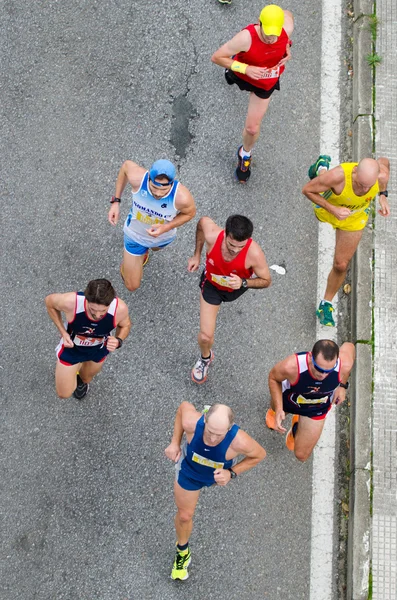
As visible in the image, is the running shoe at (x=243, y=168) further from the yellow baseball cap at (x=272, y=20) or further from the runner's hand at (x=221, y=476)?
the runner's hand at (x=221, y=476)

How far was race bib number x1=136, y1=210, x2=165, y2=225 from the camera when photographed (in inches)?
269

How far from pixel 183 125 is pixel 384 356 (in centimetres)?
333

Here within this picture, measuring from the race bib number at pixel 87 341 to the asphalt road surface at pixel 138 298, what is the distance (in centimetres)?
101

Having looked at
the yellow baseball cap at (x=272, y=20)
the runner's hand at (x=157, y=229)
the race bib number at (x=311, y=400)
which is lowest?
the race bib number at (x=311, y=400)

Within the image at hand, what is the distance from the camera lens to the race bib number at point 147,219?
6.83 metres

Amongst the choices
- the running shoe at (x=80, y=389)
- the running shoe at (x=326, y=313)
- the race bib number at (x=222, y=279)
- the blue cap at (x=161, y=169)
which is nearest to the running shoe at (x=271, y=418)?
the running shoe at (x=326, y=313)

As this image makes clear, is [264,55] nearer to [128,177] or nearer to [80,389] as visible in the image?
[128,177]

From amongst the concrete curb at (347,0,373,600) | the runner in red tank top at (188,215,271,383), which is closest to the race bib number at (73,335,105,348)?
the runner in red tank top at (188,215,271,383)

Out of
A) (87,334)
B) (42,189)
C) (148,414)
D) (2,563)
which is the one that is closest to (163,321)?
(148,414)

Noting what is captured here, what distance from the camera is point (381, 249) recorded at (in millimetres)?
7852

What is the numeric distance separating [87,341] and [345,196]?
8.60ft

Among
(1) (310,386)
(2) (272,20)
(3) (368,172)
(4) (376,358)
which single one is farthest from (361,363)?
(2) (272,20)

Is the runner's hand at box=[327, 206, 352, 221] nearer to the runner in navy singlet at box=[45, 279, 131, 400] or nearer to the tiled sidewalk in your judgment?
the tiled sidewalk

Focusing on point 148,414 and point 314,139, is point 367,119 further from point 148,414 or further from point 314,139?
point 148,414
